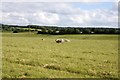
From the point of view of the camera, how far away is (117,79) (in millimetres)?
15492

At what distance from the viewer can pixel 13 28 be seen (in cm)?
16138

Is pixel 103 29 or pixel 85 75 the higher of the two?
pixel 85 75

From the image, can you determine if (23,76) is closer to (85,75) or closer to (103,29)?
(85,75)

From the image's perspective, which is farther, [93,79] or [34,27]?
[34,27]

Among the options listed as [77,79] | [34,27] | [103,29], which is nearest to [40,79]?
[77,79]

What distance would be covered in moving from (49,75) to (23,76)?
1586 mm

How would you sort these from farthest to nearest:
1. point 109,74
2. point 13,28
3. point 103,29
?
point 13,28, point 103,29, point 109,74

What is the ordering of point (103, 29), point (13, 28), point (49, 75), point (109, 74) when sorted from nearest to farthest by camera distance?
point (49, 75), point (109, 74), point (103, 29), point (13, 28)

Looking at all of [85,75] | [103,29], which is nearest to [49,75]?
[85,75]

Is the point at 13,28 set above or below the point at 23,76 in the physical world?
below

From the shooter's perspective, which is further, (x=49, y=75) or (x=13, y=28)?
(x=13, y=28)

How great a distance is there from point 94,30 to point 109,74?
11381 cm

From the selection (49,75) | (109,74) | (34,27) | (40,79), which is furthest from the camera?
(34,27)

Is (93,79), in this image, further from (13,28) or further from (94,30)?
(13,28)
